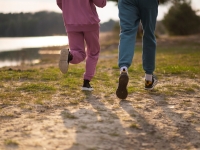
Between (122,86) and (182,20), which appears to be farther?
(182,20)

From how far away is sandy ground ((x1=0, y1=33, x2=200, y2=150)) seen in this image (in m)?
2.33

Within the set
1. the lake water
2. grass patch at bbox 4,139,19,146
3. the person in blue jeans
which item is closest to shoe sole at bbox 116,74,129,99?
the person in blue jeans

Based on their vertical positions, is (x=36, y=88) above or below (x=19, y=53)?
above

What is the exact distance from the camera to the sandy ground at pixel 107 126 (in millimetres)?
2332

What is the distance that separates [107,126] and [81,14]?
1756 mm

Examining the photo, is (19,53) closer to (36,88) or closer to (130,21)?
(36,88)

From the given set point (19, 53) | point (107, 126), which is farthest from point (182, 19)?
point (107, 126)

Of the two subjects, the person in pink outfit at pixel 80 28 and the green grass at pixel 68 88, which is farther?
the person in pink outfit at pixel 80 28

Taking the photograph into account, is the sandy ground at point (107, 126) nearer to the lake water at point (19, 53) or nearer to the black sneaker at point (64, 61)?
the black sneaker at point (64, 61)

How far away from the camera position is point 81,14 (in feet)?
13.3

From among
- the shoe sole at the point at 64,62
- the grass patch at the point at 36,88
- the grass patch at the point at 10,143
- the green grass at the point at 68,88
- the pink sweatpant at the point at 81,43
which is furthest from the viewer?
the grass patch at the point at 36,88

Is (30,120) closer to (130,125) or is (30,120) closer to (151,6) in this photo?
(130,125)

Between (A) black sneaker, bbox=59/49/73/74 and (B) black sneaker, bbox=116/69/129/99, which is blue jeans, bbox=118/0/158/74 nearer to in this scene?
(B) black sneaker, bbox=116/69/129/99

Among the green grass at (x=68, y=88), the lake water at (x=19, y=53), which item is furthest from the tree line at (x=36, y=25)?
the green grass at (x=68, y=88)
